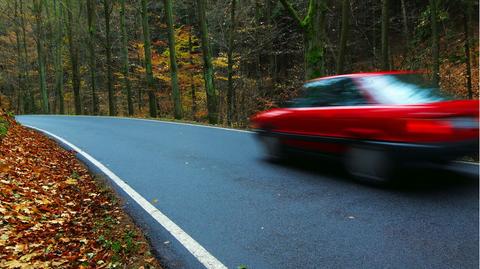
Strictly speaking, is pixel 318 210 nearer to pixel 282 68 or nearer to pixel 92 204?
pixel 92 204

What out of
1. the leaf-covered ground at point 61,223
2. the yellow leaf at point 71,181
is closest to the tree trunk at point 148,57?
the leaf-covered ground at point 61,223

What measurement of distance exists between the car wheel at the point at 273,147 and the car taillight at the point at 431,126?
10.2ft

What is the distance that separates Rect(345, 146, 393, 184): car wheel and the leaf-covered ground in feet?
11.2

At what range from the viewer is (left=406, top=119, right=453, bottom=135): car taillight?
206 inches

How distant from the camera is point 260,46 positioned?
24469mm

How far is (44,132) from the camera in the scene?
16.1 m

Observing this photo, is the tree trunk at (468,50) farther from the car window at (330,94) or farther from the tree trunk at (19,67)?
the tree trunk at (19,67)

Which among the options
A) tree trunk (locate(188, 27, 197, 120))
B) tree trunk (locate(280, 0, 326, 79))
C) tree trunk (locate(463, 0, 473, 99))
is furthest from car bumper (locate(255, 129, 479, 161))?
tree trunk (locate(188, 27, 197, 120))

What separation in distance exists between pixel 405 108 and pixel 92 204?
5039 millimetres

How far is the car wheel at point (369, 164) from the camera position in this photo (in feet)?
18.9

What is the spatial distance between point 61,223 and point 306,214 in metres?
3.51

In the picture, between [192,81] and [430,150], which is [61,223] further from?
[192,81]

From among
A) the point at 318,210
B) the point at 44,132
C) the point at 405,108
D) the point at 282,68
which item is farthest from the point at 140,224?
the point at 282,68

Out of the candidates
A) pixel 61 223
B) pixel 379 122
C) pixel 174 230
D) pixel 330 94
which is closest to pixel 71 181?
pixel 61 223
